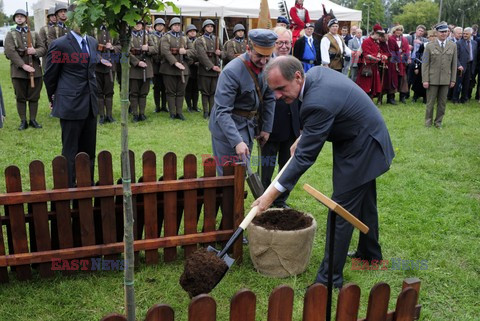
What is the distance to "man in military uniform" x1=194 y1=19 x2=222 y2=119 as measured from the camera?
37.4 ft

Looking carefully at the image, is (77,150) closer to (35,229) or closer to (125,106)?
(35,229)

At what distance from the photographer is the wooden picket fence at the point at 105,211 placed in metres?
3.77

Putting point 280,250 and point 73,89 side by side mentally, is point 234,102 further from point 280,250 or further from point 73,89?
point 73,89

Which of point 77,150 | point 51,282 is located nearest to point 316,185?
point 77,150

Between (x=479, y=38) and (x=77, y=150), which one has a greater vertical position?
(x=479, y=38)

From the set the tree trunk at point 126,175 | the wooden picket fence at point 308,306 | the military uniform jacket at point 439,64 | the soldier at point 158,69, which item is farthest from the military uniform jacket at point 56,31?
the wooden picket fence at point 308,306

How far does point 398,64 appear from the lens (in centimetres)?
1410

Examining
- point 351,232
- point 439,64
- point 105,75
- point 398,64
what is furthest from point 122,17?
point 398,64

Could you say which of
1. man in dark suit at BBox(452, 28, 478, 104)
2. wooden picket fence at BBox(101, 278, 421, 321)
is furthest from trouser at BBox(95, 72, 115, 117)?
man in dark suit at BBox(452, 28, 478, 104)

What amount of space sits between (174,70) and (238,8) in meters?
7.39

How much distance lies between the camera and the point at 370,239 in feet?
14.4

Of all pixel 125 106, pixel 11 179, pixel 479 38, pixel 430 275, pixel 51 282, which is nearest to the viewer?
pixel 125 106

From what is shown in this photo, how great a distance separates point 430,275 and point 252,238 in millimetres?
1625

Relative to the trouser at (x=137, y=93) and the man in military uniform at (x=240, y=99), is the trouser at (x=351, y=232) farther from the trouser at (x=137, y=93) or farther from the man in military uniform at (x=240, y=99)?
the trouser at (x=137, y=93)
